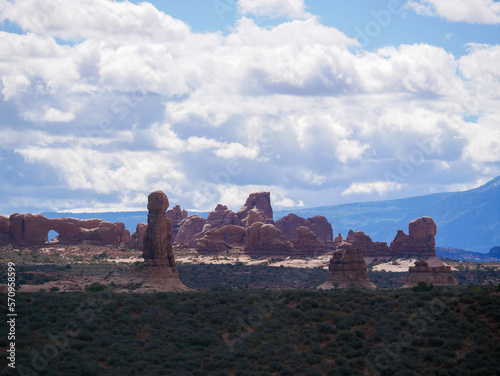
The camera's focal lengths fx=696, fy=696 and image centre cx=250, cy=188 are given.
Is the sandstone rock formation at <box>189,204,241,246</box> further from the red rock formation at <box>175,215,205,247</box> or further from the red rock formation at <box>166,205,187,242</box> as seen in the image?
the red rock formation at <box>166,205,187,242</box>

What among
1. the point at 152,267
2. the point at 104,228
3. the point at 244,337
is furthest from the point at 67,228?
the point at 244,337

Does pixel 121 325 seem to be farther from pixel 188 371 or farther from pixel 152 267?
pixel 152 267

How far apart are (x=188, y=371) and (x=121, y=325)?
7.33m

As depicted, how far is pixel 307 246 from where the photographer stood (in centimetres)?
10956

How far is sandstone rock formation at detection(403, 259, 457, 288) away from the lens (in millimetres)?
75938

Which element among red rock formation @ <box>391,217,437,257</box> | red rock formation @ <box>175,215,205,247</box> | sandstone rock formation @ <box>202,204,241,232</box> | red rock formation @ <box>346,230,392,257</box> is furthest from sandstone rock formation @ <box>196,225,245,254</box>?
red rock formation @ <box>391,217,437,257</box>

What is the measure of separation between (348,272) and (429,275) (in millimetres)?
9094

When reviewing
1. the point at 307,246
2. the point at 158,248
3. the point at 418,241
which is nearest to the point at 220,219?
the point at 307,246

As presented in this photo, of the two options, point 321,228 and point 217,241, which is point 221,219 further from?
point 217,241

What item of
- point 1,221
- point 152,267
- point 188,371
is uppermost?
point 1,221

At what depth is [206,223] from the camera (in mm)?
136875

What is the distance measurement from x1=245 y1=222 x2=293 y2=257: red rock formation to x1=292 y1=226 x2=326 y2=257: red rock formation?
132cm

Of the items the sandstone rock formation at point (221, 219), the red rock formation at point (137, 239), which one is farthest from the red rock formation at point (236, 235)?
the sandstone rock formation at point (221, 219)

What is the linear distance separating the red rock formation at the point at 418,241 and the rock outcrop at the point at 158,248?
2349 inches
